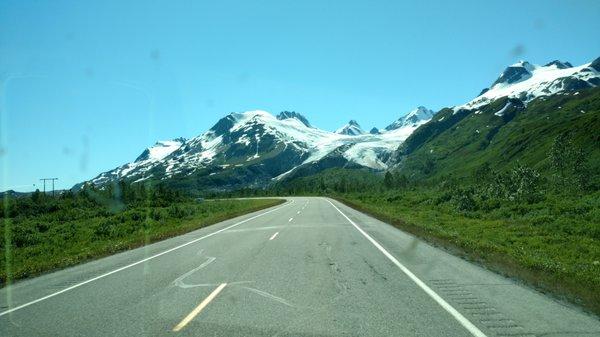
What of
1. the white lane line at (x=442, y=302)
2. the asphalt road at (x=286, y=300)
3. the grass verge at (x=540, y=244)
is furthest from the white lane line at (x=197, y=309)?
the grass verge at (x=540, y=244)

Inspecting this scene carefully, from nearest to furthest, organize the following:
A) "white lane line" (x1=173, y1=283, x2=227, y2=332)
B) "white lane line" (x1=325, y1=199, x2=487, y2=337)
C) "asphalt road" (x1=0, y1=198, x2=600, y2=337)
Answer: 1. "white lane line" (x1=325, y1=199, x2=487, y2=337)
2. "asphalt road" (x1=0, y1=198, x2=600, y2=337)
3. "white lane line" (x1=173, y1=283, x2=227, y2=332)

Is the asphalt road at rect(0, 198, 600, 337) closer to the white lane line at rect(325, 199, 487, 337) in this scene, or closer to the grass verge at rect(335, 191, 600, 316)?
the white lane line at rect(325, 199, 487, 337)

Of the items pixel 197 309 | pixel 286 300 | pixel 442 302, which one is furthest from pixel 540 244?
pixel 197 309

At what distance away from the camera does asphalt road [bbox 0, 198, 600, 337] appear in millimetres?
6980

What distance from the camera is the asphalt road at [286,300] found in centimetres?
698

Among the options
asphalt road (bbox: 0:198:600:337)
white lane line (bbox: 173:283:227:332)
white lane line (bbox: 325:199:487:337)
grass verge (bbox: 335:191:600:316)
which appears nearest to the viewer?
white lane line (bbox: 325:199:487:337)

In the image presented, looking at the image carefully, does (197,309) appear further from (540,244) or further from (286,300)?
(540,244)

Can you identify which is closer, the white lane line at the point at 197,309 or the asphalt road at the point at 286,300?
the asphalt road at the point at 286,300

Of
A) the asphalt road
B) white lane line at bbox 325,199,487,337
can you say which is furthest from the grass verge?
white lane line at bbox 325,199,487,337

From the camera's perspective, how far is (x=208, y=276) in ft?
37.7

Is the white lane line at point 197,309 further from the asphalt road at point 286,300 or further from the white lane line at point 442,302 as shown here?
the white lane line at point 442,302

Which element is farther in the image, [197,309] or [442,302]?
[442,302]

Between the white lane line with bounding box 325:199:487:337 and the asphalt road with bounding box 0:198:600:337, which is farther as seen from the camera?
the asphalt road with bounding box 0:198:600:337

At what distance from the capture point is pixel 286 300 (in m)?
8.74
